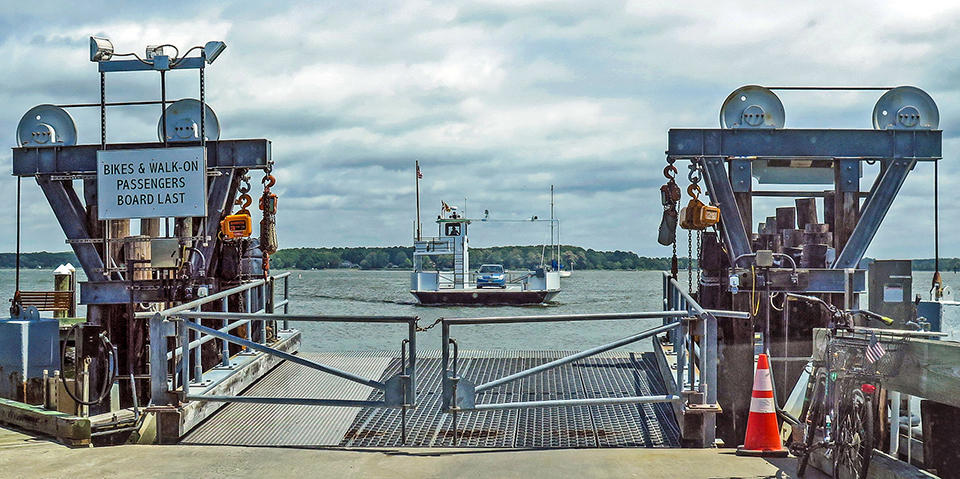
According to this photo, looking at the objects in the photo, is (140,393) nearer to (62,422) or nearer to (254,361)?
(254,361)

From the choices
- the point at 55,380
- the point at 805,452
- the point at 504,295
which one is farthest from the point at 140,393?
the point at 504,295

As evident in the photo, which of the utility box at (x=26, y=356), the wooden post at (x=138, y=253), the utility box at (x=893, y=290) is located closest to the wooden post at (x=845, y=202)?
the utility box at (x=893, y=290)

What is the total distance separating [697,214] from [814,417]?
201 inches

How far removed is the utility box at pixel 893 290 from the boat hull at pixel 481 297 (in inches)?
1976

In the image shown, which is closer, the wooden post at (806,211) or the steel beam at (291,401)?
the steel beam at (291,401)

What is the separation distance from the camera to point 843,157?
1201 cm

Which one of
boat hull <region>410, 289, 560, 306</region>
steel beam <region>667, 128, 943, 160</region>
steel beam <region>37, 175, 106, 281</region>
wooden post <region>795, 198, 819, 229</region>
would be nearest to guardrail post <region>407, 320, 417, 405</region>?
steel beam <region>667, 128, 943, 160</region>

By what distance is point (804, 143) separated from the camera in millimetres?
11953

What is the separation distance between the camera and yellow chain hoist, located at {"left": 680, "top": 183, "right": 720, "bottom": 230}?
11.1 meters

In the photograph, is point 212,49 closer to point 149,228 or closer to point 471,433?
point 149,228

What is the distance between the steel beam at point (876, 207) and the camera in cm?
1197

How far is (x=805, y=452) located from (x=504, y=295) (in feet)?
189

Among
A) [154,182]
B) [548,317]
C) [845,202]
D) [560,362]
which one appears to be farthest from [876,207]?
[154,182]

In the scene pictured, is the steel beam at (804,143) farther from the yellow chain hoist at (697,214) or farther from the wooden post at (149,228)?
the wooden post at (149,228)
